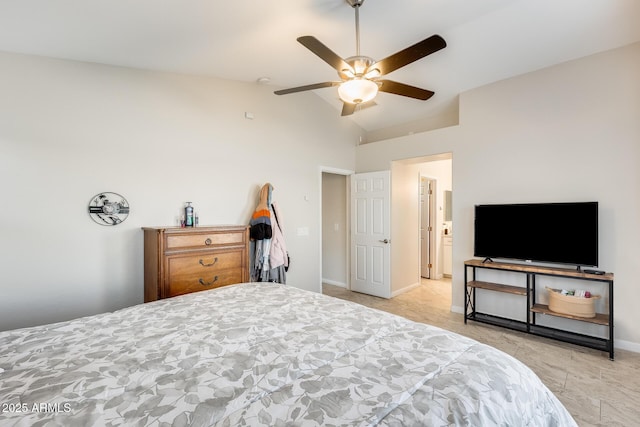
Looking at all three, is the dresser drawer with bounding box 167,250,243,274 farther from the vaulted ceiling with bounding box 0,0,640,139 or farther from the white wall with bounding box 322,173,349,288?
the white wall with bounding box 322,173,349,288

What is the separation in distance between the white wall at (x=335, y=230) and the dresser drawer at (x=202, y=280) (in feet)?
8.53

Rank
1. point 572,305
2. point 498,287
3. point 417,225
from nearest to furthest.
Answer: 1. point 572,305
2. point 498,287
3. point 417,225

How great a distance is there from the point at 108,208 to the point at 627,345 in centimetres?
508

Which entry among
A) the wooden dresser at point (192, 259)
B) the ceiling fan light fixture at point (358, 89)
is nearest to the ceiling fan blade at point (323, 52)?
the ceiling fan light fixture at point (358, 89)

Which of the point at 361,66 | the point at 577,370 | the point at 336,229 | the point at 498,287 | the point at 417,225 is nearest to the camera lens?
the point at 361,66

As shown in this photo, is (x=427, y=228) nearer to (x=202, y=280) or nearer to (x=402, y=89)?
(x=402, y=89)

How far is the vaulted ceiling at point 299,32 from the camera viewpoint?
6.87 ft

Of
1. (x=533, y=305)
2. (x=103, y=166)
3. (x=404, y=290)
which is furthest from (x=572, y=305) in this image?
(x=103, y=166)

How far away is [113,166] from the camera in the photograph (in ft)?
9.17

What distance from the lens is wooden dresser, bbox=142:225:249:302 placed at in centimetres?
267

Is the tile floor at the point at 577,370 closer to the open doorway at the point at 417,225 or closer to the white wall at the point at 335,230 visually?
the open doorway at the point at 417,225

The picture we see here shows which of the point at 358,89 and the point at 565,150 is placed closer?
the point at 358,89

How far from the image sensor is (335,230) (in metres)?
5.56

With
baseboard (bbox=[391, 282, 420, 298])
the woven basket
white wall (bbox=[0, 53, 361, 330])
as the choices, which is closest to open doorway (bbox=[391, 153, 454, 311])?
baseboard (bbox=[391, 282, 420, 298])
